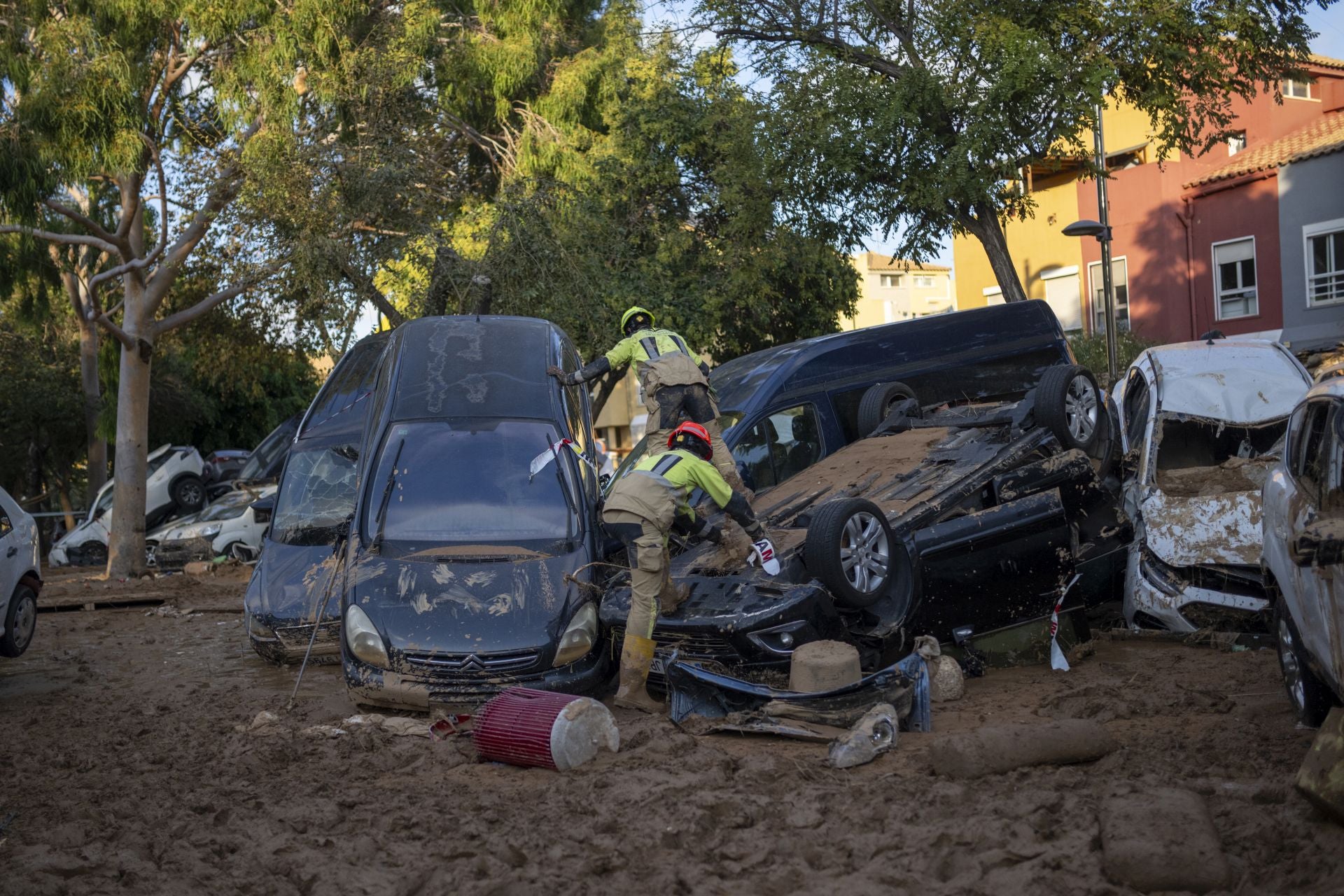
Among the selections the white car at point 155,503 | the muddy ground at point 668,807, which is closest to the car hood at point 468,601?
the muddy ground at point 668,807

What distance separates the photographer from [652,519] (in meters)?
7.48

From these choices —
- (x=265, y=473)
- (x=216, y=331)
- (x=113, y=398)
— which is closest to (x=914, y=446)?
(x=265, y=473)

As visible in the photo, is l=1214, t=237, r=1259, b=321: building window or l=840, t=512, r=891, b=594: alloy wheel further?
l=1214, t=237, r=1259, b=321: building window

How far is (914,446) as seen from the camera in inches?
351

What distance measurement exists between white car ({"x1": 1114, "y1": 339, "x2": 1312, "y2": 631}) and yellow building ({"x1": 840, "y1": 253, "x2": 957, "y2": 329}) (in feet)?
161

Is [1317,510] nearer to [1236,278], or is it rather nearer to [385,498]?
[385,498]

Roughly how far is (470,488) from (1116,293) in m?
24.2

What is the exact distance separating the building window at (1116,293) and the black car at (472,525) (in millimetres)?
21750

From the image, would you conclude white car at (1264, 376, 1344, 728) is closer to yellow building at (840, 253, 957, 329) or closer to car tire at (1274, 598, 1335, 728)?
car tire at (1274, 598, 1335, 728)

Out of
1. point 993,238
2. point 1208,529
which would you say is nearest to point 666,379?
point 1208,529

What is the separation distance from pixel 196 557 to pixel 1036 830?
17.9 m

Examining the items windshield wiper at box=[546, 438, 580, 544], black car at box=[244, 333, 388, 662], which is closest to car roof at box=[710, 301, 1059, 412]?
windshield wiper at box=[546, 438, 580, 544]

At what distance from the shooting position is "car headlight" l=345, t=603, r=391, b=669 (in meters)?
7.54

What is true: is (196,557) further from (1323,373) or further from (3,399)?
(1323,373)
